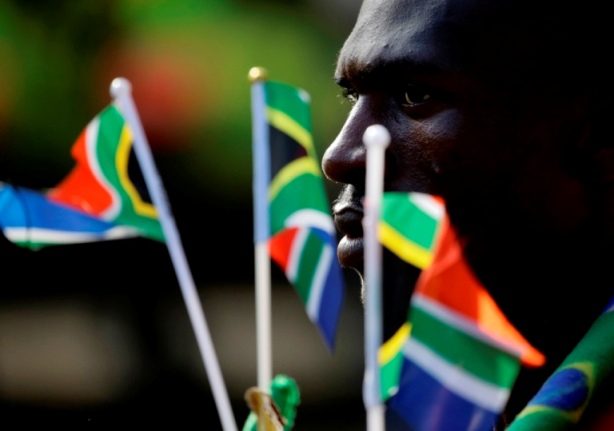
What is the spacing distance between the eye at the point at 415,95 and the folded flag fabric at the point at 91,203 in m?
0.52

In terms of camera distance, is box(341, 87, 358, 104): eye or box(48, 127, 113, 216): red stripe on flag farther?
box(341, 87, 358, 104): eye

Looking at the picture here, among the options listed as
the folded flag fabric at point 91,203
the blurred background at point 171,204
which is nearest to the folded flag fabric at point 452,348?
the folded flag fabric at point 91,203

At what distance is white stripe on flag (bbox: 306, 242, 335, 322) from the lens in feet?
8.21

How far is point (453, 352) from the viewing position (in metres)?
2.27

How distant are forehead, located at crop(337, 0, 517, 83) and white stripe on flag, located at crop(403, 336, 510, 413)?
0.61 m

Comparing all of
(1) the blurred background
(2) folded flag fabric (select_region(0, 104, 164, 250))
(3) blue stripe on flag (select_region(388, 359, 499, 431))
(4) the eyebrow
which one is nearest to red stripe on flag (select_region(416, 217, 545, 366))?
(3) blue stripe on flag (select_region(388, 359, 499, 431))

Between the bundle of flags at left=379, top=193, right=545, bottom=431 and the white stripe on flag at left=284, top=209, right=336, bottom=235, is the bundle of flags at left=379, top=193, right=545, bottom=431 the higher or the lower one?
the lower one

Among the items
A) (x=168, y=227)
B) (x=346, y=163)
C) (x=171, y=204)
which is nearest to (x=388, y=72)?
(x=346, y=163)

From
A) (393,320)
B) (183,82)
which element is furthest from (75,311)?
(393,320)

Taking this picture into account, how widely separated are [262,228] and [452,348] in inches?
18.6

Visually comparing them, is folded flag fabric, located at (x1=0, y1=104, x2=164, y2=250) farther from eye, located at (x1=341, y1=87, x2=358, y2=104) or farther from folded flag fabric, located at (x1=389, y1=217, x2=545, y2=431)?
folded flag fabric, located at (x1=389, y1=217, x2=545, y2=431)

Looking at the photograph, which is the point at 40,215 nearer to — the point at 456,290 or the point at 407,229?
the point at 407,229

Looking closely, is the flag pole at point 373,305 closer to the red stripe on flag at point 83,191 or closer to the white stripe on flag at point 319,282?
the white stripe on flag at point 319,282

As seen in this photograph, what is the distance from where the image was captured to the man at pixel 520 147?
2613 mm
